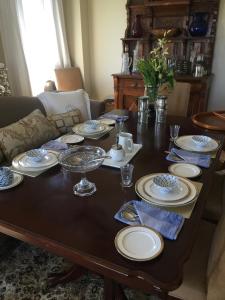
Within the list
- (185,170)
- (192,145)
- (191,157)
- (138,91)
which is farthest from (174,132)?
(138,91)

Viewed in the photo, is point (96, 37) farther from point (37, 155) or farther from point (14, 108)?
point (37, 155)

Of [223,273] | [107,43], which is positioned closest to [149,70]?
[223,273]

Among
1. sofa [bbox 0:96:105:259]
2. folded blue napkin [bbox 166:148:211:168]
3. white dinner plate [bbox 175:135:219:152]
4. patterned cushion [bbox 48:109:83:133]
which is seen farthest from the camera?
patterned cushion [bbox 48:109:83:133]

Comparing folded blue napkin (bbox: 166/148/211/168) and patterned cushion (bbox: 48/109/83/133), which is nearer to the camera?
folded blue napkin (bbox: 166/148/211/168)

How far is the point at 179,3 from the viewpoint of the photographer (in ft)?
10.2

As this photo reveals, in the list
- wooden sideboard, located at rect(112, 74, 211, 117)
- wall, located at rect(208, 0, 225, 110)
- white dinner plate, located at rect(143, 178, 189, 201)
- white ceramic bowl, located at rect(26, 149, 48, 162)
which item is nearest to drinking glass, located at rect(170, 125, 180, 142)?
white dinner plate, located at rect(143, 178, 189, 201)

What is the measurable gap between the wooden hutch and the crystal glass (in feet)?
5.97

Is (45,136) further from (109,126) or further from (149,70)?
(149,70)

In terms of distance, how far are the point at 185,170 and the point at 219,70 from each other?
261cm

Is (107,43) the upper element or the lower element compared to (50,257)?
upper

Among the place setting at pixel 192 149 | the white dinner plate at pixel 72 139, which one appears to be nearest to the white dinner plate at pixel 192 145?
the place setting at pixel 192 149

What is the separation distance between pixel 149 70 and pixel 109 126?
52cm

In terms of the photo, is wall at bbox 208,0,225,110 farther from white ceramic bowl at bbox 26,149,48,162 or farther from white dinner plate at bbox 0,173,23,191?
white dinner plate at bbox 0,173,23,191

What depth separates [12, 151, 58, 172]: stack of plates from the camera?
1278 millimetres
